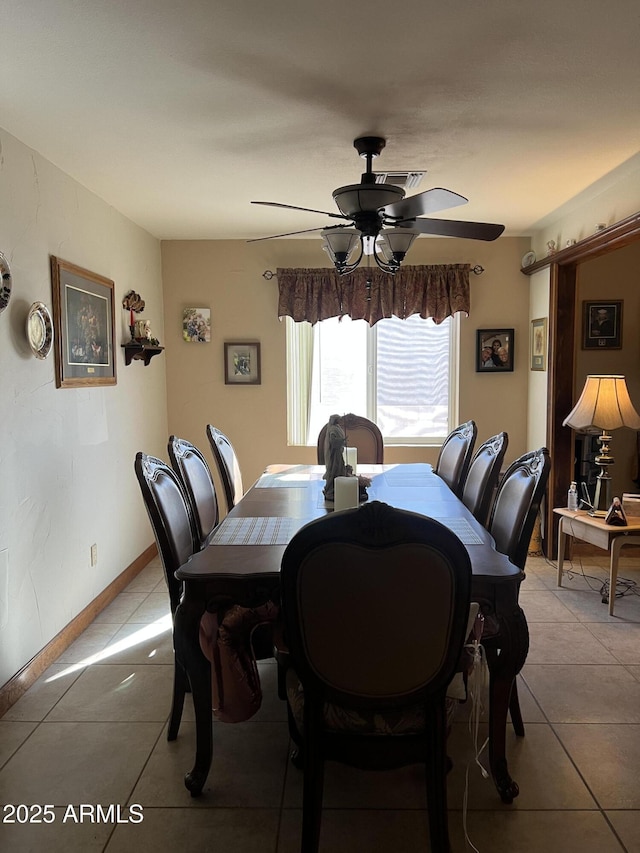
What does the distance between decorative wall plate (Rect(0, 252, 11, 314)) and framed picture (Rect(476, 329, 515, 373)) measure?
3.36 m

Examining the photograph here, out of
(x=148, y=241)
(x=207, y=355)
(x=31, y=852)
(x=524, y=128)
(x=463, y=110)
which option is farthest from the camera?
(x=207, y=355)

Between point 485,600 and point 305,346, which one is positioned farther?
point 305,346

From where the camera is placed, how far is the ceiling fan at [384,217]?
2230mm

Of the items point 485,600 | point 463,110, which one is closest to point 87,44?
point 463,110

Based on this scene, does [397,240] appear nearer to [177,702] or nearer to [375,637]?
[375,637]

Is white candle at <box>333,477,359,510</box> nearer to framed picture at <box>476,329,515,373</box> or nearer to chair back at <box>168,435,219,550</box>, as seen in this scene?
chair back at <box>168,435,219,550</box>

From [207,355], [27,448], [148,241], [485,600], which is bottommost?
[485,600]

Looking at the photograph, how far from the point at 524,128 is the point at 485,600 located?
1958 mm

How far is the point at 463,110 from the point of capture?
7.56 feet

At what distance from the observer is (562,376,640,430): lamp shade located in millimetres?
3559

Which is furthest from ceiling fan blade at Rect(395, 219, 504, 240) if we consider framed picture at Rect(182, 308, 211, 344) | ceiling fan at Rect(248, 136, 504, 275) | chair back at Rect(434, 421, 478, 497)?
framed picture at Rect(182, 308, 211, 344)

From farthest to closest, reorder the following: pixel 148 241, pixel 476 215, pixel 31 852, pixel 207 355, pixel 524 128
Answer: pixel 207 355, pixel 148 241, pixel 476 215, pixel 524 128, pixel 31 852

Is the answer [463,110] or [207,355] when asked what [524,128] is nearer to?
[463,110]

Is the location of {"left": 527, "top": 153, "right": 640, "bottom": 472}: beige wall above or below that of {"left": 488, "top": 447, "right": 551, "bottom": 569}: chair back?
above
